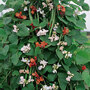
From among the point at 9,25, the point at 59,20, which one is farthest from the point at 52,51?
the point at 9,25

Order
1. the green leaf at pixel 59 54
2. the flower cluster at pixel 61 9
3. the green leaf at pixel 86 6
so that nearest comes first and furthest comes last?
the green leaf at pixel 59 54, the flower cluster at pixel 61 9, the green leaf at pixel 86 6

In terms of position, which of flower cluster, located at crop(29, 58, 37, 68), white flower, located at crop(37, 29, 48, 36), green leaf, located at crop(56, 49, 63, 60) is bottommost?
flower cluster, located at crop(29, 58, 37, 68)

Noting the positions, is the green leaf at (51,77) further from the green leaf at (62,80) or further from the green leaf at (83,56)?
the green leaf at (83,56)

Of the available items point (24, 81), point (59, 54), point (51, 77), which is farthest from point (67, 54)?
point (24, 81)

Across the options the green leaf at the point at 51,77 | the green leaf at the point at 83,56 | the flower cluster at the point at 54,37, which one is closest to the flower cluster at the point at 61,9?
the flower cluster at the point at 54,37

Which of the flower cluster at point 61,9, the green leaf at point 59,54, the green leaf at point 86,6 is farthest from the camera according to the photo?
the green leaf at point 86,6

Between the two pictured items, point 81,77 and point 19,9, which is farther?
point 19,9

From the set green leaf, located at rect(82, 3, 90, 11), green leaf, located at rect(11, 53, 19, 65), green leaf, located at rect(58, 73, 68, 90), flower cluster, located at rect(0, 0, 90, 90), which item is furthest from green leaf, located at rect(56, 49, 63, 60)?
green leaf, located at rect(82, 3, 90, 11)

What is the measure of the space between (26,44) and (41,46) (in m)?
0.11

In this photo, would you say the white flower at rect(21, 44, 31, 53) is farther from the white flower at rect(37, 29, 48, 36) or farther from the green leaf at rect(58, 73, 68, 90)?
the green leaf at rect(58, 73, 68, 90)

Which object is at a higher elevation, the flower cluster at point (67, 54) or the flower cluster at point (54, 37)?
the flower cluster at point (54, 37)

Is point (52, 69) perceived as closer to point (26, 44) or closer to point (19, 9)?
point (26, 44)

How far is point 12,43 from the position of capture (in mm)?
906

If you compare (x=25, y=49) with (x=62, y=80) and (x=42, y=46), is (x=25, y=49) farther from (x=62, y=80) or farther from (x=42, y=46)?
(x=62, y=80)
